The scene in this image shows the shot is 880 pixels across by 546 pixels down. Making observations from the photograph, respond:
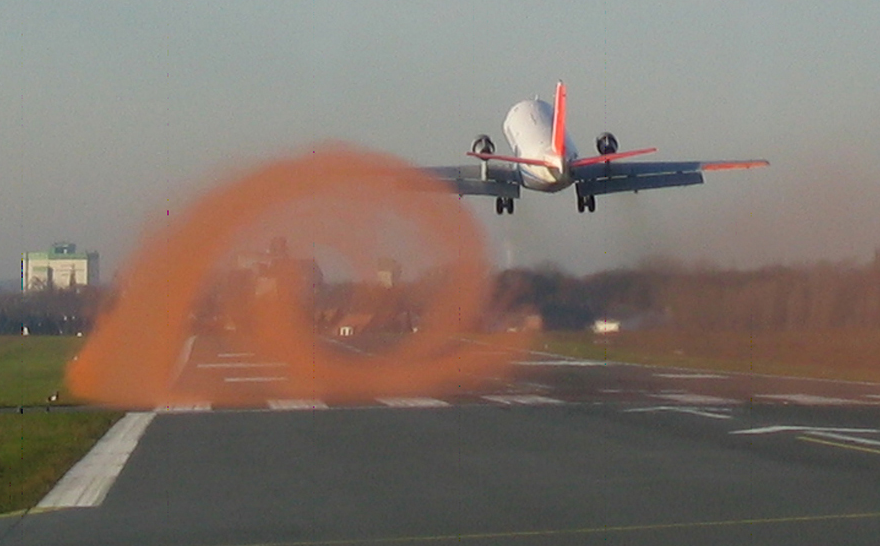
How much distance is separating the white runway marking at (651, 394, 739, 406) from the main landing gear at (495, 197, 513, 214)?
15523mm

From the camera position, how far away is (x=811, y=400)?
40.2 meters

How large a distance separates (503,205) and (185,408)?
2174 centimetres

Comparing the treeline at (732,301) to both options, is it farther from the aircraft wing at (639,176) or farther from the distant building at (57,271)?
the distant building at (57,271)

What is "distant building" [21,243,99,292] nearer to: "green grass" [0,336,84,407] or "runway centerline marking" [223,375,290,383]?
"green grass" [0,336,84,407]

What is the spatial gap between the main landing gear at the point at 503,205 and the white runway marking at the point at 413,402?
15805 mm

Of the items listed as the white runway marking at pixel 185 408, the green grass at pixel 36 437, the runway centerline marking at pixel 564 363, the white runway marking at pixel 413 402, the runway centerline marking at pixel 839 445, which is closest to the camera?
the green grass at pixel 36 437

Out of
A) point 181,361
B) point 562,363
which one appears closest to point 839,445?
point 562,363

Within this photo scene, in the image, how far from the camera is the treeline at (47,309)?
77856 mm

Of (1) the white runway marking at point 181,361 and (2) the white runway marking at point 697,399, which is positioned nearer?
(2) the white runway marking at point 697,399

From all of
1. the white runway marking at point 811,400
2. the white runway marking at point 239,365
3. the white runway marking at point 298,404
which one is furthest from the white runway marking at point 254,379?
the white runway marking at point 811,400

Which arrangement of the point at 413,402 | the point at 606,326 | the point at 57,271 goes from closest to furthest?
the point at 413,402 → the point at 606,326 → the point at 57,271

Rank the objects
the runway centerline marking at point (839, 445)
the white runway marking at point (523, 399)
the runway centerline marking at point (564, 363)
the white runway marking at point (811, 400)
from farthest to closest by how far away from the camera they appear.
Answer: the runway centerline marking at point (564, 363)
the white runway marking at point (523, 399)
the white runway marking at point (811, 400)
the runway centerline marking at point (839, 445)

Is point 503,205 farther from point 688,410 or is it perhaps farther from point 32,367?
point 32,367

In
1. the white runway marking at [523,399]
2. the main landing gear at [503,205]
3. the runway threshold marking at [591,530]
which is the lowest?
the white runway marking at [523,399]
